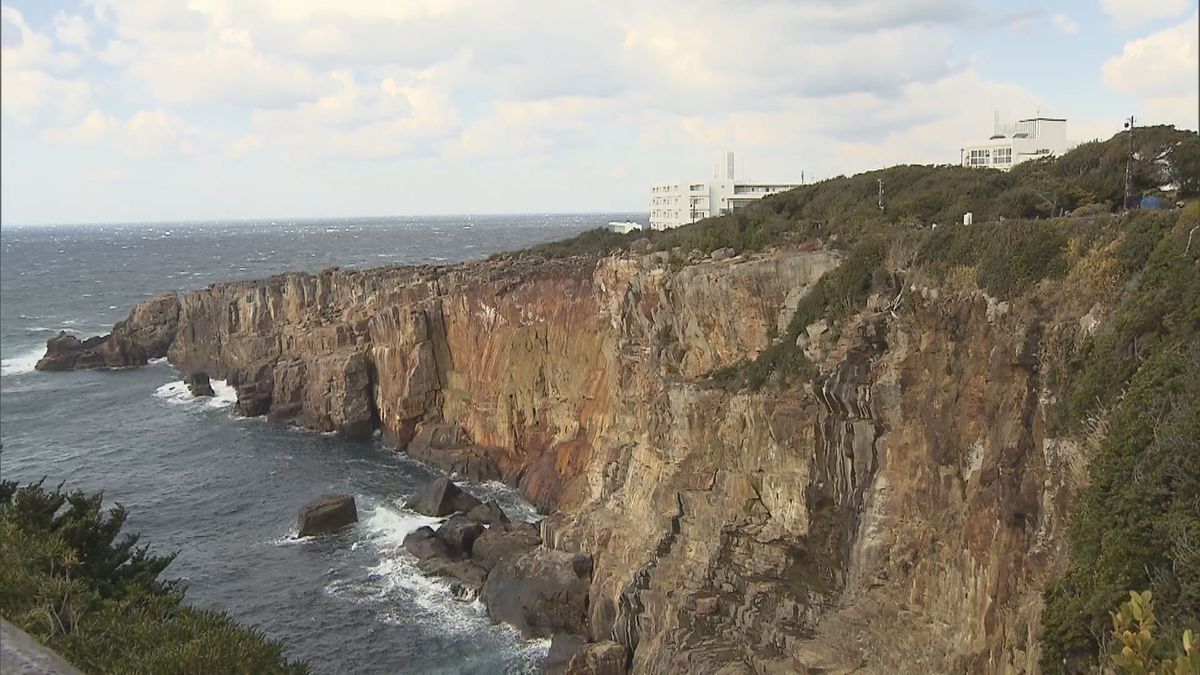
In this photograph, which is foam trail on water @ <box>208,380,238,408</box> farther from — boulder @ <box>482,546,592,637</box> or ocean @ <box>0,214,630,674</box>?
boulder @ <box>482,546,592,637</box>

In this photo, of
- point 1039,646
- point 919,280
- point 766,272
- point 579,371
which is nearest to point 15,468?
point 579,371

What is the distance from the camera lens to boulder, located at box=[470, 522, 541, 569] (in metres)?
36.0

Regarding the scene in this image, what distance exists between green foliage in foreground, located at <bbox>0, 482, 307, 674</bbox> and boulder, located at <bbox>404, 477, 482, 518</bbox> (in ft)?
60.8

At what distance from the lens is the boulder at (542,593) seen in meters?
30.7

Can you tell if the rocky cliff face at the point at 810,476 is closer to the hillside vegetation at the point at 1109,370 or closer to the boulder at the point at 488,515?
the hillside vegetation at the point at 1109,370

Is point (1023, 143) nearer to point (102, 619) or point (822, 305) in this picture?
point (822, 305)

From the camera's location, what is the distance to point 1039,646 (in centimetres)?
1608

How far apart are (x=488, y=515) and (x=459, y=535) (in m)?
2.80

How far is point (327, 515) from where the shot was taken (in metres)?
41.6

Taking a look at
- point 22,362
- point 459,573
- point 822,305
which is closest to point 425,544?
point 459,573

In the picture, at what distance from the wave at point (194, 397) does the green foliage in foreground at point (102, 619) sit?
150 feet

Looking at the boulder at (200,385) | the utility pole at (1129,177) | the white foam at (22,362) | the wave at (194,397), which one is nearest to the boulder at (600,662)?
the utility pole at (1129,177)

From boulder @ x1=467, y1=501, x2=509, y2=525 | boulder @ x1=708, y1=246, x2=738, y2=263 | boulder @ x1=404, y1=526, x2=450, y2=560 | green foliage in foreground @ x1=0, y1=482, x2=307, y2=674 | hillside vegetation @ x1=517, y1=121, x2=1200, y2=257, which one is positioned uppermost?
hillside vegetation @ x1=517, y1=121, x2=1200, y2=257

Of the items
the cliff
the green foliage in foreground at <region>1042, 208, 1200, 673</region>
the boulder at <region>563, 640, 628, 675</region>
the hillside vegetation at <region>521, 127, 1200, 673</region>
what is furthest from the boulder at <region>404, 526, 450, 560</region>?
the green foliage in foreground at <region>1042, 208, 1200, 673</region>
